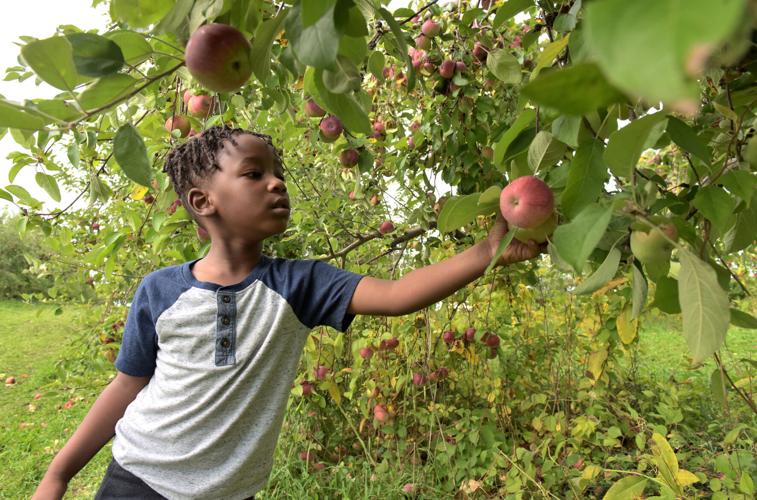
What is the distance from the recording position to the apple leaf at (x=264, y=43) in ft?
1.76

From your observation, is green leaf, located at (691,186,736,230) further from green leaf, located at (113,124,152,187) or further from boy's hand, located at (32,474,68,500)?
boy's hand, located at (32,474,68,500)

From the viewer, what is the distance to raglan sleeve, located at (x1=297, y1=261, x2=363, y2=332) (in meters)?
1.07

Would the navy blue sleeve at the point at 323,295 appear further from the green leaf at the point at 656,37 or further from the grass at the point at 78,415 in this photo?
the green leaf at the point at 656,37

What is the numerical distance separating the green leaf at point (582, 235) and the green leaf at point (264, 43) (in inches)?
13.0

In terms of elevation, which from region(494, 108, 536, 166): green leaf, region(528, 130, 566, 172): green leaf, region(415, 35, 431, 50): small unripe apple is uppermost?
region(415, 35, 431, 50): small unripe apple

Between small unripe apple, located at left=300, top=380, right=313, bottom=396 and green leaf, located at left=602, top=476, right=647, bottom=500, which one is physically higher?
small unripe apple, located at left=300, top=380, right=313, bottom=396

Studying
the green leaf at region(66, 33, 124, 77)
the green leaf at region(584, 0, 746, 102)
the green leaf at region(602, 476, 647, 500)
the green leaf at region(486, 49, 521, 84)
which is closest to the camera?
the green leaf at region(584, 0, 746, 102)

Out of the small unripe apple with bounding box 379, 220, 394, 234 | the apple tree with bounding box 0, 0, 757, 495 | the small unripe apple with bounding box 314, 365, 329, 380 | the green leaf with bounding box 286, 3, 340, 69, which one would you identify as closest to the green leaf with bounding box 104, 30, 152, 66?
the apple tree with bounding box 0, 0, 757, 495

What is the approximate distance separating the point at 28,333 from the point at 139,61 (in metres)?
7.23

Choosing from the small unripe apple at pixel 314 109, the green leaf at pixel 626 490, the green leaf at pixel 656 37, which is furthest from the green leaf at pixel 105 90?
the green leaf at pixel 626 490

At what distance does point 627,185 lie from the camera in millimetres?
638

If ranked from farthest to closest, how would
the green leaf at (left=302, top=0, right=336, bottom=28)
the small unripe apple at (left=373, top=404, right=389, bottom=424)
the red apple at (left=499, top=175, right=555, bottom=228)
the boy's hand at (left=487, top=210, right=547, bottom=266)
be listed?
the small unripe apple at (left=373, top=404, right=389, bottom=424), the boy's hand at (left=487, top=210, right=547, bottom=266), the red apple at (left=499, top=175, right=555, bottom=228), the green leaf at (left=302, top=0, right=336, bottom=28)

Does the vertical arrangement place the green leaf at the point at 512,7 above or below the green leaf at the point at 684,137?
above

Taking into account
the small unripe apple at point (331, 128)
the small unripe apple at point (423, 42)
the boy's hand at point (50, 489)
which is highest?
the small unripe apple at point (423, 42)
